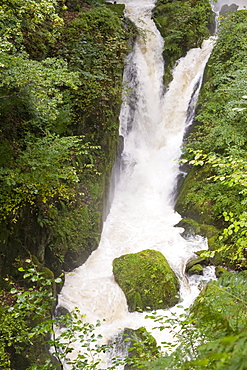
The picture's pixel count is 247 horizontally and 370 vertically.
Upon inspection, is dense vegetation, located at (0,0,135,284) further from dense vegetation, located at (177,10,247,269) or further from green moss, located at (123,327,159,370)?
dense vegetation, located at (177,10,247,269)

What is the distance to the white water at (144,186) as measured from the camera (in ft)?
20.7

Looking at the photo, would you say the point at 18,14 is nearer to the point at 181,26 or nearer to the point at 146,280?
the point at 146,280

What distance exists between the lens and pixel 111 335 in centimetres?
546

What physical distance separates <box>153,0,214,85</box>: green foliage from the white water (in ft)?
1.50

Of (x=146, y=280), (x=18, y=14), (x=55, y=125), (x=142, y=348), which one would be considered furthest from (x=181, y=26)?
(x=142, y=348)

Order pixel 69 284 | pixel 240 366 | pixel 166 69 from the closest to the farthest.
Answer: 1. pixel 240 366
2. pixel 69 284
3. pixel 166 69

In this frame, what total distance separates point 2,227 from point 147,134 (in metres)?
10.6

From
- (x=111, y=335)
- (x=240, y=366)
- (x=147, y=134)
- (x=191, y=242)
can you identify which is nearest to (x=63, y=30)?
(x=147, y=134)

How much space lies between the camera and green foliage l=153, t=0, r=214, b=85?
49.1 feet

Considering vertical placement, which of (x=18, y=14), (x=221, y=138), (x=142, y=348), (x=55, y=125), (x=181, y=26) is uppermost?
(x=181, y=26)

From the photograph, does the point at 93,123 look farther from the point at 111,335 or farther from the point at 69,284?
the point at 111,335

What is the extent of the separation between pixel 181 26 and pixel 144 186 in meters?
10.1

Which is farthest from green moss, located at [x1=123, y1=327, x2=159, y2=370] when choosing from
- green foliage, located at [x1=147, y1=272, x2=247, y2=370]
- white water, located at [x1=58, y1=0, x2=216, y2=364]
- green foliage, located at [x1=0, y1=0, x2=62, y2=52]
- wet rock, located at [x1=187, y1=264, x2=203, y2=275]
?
green foliage, located at [x1=0, y1=0, x2=62, y2=52]

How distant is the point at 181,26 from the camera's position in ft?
51.0
